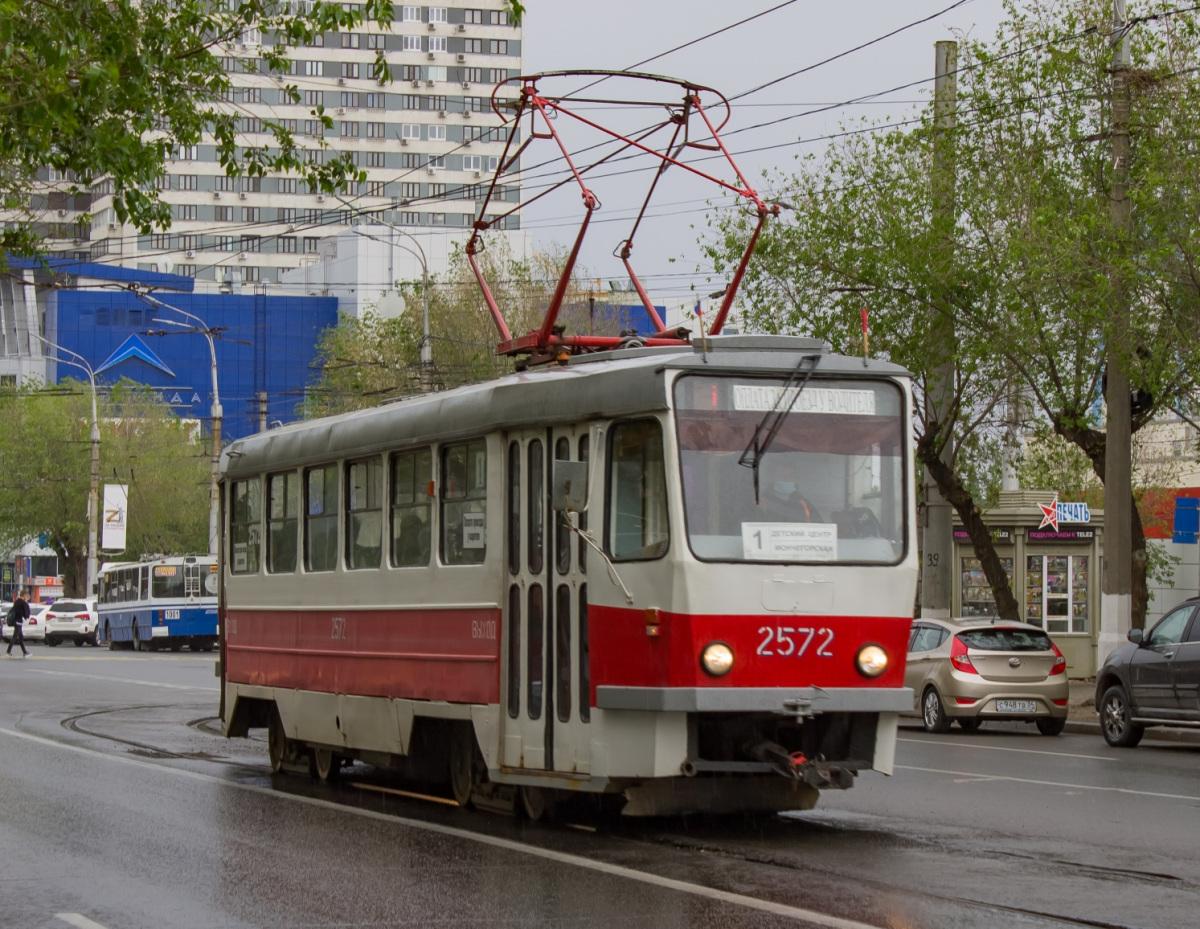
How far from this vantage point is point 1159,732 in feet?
76.5

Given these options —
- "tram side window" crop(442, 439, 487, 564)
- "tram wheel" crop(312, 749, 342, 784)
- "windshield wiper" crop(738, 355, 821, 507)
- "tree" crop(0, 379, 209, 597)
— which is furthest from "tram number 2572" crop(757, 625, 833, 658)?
"tree" crop(0, 379, 209, 597)

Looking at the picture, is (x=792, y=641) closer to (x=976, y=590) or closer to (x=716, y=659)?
(x=716, y=659)

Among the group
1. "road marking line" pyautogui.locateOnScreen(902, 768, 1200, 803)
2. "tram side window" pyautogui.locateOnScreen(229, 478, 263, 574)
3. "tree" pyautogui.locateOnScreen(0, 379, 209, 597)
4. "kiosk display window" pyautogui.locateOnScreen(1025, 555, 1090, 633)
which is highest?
"tree" pyautogui.locateOnScreen(0, 379, 209, 597)

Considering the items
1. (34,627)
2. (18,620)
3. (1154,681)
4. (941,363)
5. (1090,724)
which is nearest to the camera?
(1154,681)

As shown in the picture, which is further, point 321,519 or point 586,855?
point 321,519

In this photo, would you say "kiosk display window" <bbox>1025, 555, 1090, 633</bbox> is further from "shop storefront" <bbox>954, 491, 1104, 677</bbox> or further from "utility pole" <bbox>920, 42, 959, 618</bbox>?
Result: "utility pole" <bbox>920, 42, 959, 618</bbox>

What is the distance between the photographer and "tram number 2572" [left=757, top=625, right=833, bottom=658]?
11.0 metres

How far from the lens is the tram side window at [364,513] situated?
46.6 ft

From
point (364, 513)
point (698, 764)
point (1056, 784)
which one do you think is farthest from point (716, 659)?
point (1056, 784)

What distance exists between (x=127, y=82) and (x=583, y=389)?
6.40 metres

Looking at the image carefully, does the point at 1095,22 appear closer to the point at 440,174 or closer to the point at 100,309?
the point at 100,309

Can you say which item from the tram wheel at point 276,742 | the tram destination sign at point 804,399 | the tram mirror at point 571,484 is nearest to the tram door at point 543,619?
the tram mirror at point 571,484

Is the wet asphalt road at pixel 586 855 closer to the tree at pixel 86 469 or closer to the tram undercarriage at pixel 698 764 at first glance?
the tram undercarriage at pixel 698 764

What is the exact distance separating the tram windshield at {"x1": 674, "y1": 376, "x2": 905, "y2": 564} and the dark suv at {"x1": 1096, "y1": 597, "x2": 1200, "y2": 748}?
895 cm
